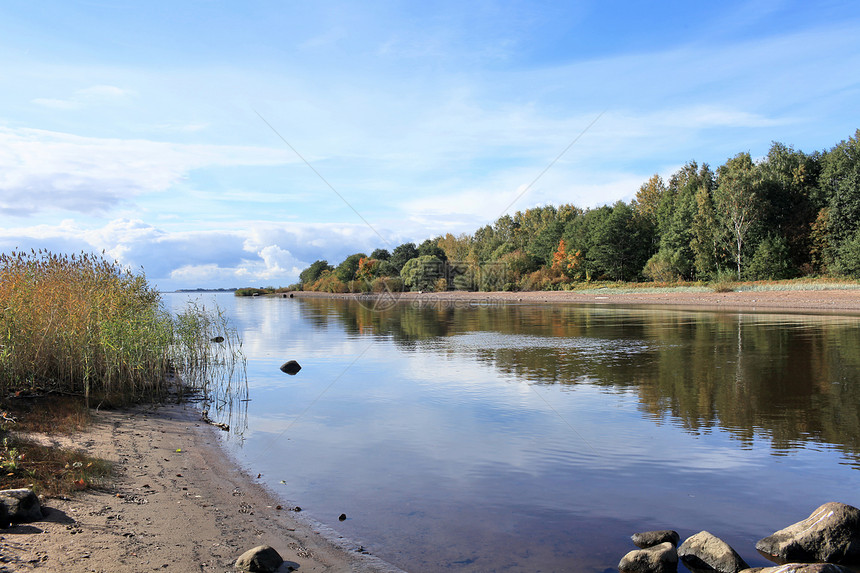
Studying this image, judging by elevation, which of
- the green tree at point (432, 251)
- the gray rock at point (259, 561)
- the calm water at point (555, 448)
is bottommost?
the calm water at point (555, 448)

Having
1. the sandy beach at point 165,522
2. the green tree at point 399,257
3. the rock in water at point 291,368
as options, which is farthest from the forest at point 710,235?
the sandy beach at point 165,522

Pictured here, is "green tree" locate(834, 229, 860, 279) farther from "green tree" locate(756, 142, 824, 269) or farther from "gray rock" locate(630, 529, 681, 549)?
"gray rock" locate(630, 529, 681, 549)

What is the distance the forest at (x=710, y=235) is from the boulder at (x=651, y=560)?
205ft

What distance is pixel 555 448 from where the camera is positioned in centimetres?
1007

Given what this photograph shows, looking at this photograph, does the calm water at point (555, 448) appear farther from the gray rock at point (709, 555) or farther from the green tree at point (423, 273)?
the green tree at point (423, 273)

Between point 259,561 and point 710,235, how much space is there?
76.3 m

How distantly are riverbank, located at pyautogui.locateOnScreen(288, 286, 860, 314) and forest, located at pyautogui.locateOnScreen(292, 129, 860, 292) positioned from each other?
7404mm

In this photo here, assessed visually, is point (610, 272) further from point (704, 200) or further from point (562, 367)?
point (562, 367)

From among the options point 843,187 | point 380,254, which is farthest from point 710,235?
point 380,254

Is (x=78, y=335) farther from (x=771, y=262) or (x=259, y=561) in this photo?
(x=771, y=262)

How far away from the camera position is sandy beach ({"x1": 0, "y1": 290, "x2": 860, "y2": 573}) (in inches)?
207

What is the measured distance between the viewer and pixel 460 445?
10.4 meters

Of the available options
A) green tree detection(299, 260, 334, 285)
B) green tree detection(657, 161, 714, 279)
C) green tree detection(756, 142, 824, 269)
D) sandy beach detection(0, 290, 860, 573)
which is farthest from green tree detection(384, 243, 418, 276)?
sandy beach detection(0, 290, 860, 573)

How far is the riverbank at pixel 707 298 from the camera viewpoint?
4341 cm
